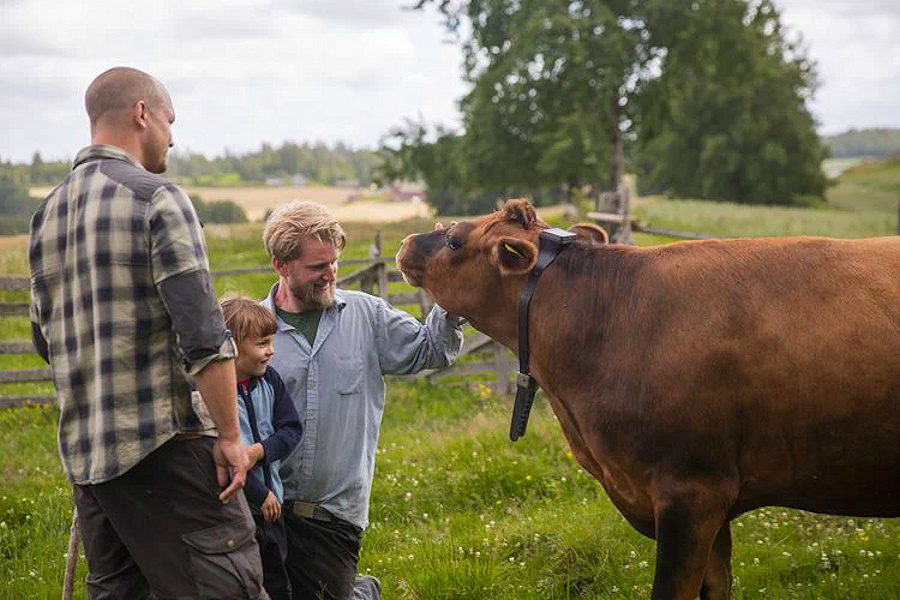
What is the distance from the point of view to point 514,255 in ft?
13.2

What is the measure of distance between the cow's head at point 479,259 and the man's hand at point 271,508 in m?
1.11

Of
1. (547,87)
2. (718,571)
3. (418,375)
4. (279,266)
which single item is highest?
(547,87)

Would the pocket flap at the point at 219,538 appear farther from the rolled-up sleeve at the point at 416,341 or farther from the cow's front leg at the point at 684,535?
the cow's front leg at the point at 684,535

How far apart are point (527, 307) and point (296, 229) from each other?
106cm

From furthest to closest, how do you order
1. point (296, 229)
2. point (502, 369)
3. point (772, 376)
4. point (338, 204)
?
point (338, 204), point (502, 369), point (296, 229), point (772, 376)

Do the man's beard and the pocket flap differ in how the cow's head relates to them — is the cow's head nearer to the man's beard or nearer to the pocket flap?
the man's beard

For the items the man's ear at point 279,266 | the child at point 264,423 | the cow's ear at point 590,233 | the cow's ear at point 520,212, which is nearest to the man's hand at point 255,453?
the child at point 264,423

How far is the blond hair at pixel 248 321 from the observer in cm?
379

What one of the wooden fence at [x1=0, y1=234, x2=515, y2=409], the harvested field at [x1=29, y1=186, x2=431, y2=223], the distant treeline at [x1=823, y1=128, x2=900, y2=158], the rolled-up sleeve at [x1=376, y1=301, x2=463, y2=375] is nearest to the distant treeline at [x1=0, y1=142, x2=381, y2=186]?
the harvested field at [x1=29, y1=186, x2=431, y2=223]

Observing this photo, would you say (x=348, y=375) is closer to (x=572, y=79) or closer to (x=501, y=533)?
(x=501, y=533)

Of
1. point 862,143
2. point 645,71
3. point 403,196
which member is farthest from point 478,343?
point 862,143

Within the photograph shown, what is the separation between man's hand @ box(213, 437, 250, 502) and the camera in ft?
10.5

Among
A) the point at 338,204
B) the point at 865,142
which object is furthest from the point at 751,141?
the point at 865,142

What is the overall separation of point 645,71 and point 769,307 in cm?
2829
